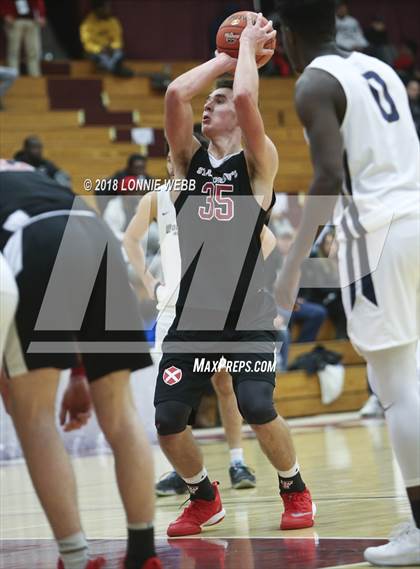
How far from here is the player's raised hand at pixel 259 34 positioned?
4895 millimetres

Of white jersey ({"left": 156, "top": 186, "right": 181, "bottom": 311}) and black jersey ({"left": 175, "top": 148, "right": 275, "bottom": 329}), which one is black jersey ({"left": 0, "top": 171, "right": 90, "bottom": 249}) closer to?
black jersey ({"left": 175, "top": 148, "right": 275, "bottom": 329})

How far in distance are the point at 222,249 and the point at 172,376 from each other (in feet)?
2.06

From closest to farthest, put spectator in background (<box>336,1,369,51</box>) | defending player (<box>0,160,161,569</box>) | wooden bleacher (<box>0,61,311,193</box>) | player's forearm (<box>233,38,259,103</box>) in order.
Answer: defending player (<box>0,160,161,569</box>)
player's forearm (<box>233,38,259,103</box>)
wooden bleacher (<box>0,61,311,193</box>)
spectator in background (<box>336,1,369,51</box>)

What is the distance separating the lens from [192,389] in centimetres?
512

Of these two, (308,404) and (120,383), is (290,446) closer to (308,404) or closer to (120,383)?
(120,383)

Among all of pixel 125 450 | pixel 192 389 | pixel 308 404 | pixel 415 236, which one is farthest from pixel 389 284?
pixel 308 404

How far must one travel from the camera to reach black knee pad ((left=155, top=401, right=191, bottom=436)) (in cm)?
503

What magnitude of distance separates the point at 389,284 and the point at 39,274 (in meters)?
1.18

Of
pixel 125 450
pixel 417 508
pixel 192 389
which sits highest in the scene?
pixel 125 450

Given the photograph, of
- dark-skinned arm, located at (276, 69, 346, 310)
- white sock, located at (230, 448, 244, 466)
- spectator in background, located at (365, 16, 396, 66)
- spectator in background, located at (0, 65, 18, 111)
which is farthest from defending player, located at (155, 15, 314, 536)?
spectator in background, located at (365, 16, 396, 66)

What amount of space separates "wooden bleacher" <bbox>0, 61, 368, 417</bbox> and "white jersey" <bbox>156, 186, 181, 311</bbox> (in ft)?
19.8

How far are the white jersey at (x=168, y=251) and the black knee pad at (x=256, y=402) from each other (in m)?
1.33

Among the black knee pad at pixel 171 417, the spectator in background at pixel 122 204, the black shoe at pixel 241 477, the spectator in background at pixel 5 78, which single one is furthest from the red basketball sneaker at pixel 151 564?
the spectator in background at pixel 5 78

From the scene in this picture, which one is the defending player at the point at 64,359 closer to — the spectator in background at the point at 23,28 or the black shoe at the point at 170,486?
the black shoe at the point at 170,486
